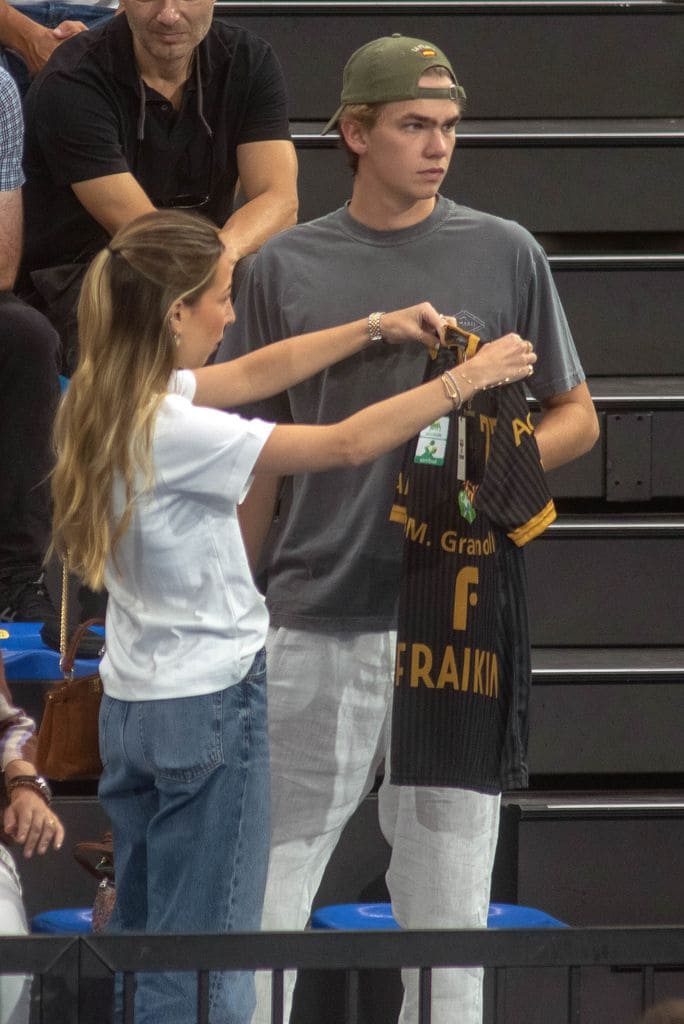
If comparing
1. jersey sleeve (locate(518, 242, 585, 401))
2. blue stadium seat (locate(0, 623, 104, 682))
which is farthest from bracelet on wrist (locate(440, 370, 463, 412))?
blue stadium seat (locate(0, 623, 104, 682))

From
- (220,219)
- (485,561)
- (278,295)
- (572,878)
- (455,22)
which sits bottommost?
(572,878)

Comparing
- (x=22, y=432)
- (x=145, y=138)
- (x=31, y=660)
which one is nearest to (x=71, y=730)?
(x=31, y=660)

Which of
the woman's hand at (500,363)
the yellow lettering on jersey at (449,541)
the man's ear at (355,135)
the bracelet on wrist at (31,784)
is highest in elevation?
the man's ear at (355,135)

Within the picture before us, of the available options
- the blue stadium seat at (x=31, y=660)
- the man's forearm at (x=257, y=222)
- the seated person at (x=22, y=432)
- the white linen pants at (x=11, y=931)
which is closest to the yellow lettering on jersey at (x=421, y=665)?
the white linen pants at (x=11, y=931)

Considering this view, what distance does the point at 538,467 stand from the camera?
2408 millimetres

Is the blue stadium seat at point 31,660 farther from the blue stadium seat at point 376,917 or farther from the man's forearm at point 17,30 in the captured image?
the man's forearm at point 17,30

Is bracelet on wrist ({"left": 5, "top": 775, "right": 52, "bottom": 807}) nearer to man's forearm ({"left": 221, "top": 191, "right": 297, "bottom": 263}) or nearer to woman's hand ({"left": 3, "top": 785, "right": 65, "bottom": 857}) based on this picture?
woman's hand ({"left": 3, "top": 785, "right": 65, "bottom": 857})

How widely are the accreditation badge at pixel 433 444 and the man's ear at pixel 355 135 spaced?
45 centimetres

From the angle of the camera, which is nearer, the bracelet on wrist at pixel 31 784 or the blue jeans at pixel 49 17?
the bracelet on wrist at pixel 31 784

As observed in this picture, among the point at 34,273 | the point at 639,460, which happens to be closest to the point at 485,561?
the point at 639,460

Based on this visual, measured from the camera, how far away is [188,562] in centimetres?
211

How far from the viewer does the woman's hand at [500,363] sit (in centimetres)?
224

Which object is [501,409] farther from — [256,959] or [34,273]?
[34,273]

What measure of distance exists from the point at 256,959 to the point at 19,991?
749 mm
